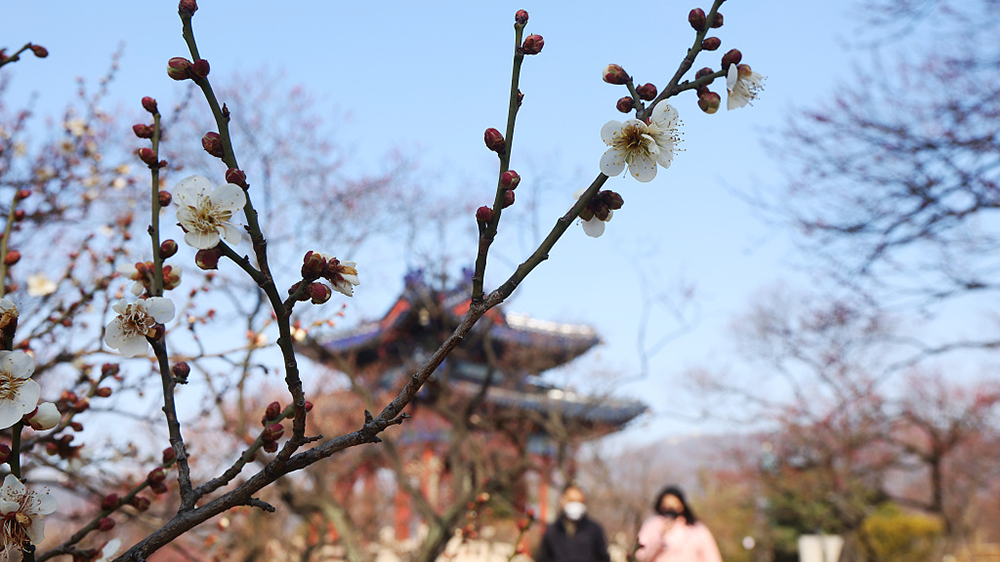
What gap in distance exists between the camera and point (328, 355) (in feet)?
28.9

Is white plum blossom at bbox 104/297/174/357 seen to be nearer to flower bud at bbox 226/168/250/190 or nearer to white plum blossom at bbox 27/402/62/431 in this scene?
white plum blossom at bbox 27/402/62/431

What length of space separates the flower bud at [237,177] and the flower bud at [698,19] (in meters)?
0.75

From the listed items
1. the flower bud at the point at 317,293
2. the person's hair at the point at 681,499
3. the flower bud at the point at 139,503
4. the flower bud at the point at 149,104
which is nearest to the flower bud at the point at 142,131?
the flower bud at the point at 149,104

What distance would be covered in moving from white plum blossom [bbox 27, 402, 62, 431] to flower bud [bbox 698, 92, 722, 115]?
1146 millimetres

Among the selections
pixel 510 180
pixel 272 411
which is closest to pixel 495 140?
pixel 510 180

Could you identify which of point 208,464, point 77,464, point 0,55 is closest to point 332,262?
point 0,55

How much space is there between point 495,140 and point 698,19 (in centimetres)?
43

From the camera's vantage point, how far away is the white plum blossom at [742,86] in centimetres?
131

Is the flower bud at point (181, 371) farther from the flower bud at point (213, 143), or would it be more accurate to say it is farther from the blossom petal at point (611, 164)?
the blossom petal at point (611, 164)

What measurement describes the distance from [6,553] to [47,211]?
11.2 feet

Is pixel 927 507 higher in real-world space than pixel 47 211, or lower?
higher

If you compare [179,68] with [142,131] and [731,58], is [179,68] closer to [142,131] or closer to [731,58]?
[142,131]

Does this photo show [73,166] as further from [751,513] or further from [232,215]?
[751,513]

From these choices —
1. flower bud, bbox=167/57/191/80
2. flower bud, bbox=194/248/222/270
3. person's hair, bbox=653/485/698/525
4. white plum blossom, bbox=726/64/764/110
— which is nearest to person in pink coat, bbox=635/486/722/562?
person's hair, bbox=653/485/698/525
